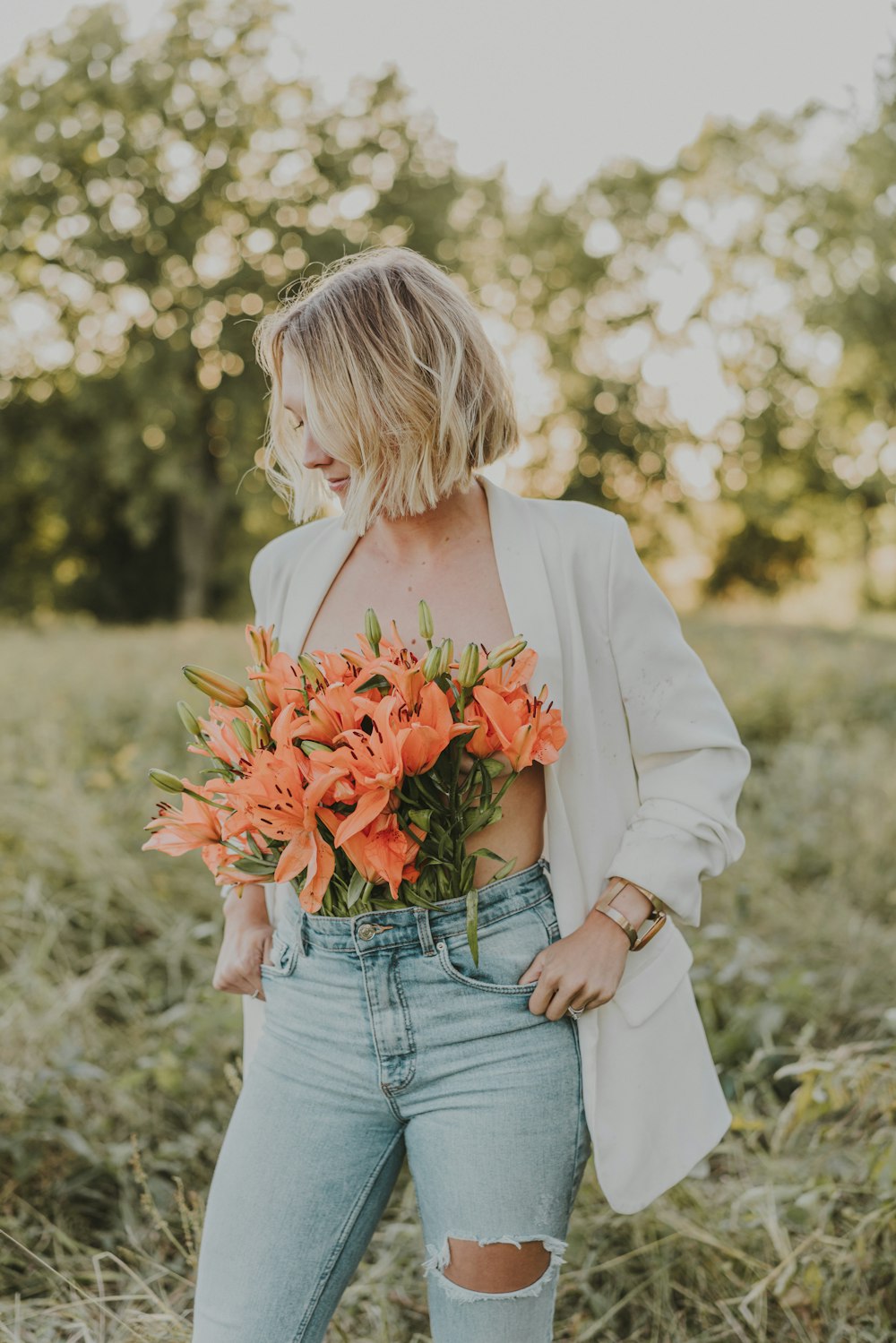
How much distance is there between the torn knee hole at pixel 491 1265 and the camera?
1.59m

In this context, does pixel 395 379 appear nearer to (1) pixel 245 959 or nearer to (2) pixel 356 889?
(2) pixel 356 889

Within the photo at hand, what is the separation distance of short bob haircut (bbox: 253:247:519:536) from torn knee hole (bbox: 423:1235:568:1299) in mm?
1121

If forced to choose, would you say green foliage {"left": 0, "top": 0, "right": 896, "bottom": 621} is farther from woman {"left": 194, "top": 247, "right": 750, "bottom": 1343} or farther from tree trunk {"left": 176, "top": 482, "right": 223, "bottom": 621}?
woman {"left": 194, "top": 247, "right": 750, "bottom": 1343}

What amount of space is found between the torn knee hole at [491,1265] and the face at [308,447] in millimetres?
1197

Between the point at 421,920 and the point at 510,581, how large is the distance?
568mm

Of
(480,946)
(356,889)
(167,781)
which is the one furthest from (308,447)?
(480,946)

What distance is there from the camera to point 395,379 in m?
1.82

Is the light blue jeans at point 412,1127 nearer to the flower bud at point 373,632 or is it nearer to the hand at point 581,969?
the hand at point 581,969

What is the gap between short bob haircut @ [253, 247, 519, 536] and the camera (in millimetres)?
1824

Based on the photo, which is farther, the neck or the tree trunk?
the tree trunk

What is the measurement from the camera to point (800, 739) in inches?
284

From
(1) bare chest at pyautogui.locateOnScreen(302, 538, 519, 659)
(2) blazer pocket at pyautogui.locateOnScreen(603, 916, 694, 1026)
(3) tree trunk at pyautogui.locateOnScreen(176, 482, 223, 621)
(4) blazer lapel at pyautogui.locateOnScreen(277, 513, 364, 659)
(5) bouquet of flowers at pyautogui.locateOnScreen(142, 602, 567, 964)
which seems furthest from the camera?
(3) tree trunk at pyautogui.locateOnScreen(176, 482, 223, 621)

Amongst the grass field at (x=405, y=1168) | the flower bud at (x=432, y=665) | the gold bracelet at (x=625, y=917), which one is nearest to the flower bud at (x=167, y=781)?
the flower bud at (x=432, y=665)

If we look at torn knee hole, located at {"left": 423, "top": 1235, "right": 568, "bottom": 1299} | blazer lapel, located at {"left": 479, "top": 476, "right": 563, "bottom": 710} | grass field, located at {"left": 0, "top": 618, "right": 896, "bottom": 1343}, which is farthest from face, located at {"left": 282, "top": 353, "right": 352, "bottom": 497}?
grass field, located at {"left": 0, "top": 618, "right": 896, "bottom": 1343}
